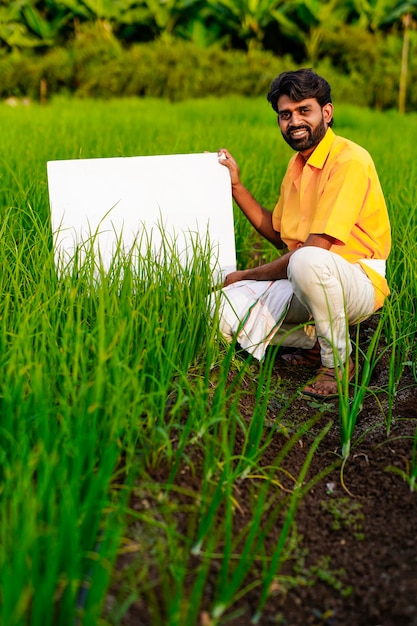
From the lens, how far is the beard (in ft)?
8.46

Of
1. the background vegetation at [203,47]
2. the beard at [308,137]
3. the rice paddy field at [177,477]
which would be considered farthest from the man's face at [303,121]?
the background vegetation at [203,47]

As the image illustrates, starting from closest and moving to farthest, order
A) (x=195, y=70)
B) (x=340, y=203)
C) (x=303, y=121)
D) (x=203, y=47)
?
1. (x=340, y=203)
2. (x=303, y=121)
3. (x=195, y=70)
4. (x=203, y=47)

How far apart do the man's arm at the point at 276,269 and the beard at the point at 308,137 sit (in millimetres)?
314

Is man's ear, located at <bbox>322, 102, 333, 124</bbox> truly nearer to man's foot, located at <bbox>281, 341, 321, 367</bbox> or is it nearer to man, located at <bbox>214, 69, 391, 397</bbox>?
man, located at <bbox>214, 69, 391, 397</bbox>

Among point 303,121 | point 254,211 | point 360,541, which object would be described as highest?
point 303,121

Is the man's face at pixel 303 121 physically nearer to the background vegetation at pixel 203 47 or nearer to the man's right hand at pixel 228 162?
→ the man's right hand at pixel 228 162

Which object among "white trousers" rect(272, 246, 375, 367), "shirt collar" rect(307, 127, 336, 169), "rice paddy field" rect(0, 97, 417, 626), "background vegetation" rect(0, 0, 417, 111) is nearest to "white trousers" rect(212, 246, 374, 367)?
"white trousers" rect(272, 246, 375, 367)

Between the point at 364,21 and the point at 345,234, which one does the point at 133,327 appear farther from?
the point at 364,21

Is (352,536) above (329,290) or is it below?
below

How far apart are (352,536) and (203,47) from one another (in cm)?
923

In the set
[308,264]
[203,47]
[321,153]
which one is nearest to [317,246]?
[308,264]

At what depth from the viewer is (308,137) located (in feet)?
8.50

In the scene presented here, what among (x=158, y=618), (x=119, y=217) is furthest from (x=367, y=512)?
(x=119, y=217)

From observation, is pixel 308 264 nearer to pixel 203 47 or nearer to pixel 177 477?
pixel 177 477
